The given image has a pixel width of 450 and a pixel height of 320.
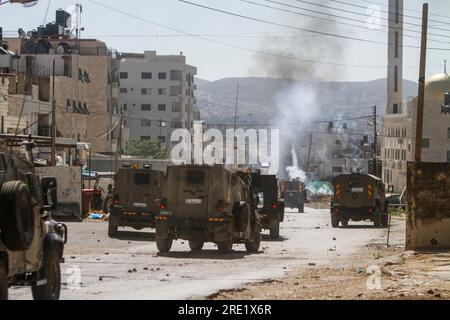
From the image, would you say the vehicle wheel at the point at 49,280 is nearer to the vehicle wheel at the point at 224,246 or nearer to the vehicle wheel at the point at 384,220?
the vehicle wheel at the point at 224,246

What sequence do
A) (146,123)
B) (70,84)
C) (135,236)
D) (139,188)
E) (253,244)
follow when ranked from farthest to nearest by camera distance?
(146,123) < (70,84) < (135,236) < (139,188) < (253,244)

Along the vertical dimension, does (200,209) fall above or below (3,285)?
below

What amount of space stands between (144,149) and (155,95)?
2693cm

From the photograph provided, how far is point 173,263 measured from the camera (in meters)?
23.2

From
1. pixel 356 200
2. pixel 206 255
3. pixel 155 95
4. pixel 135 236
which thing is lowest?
pixel 135 236

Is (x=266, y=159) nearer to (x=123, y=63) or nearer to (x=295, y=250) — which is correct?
(x=123, y=63)

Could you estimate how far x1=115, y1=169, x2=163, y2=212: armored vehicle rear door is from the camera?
36000 mm

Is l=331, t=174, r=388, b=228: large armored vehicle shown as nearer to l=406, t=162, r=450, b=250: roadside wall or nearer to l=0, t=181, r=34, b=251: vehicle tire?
l=406, t=162, r=450, b=250: roadside wall

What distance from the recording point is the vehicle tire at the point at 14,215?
1178cm

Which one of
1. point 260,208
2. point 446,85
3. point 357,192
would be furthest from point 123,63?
point 260,208

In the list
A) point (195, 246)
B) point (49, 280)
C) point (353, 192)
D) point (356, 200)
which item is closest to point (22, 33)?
point (353, 192)

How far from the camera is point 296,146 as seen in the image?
7288 inches

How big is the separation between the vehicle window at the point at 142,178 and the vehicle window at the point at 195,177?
9456 mm

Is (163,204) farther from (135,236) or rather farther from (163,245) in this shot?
(135,236)
